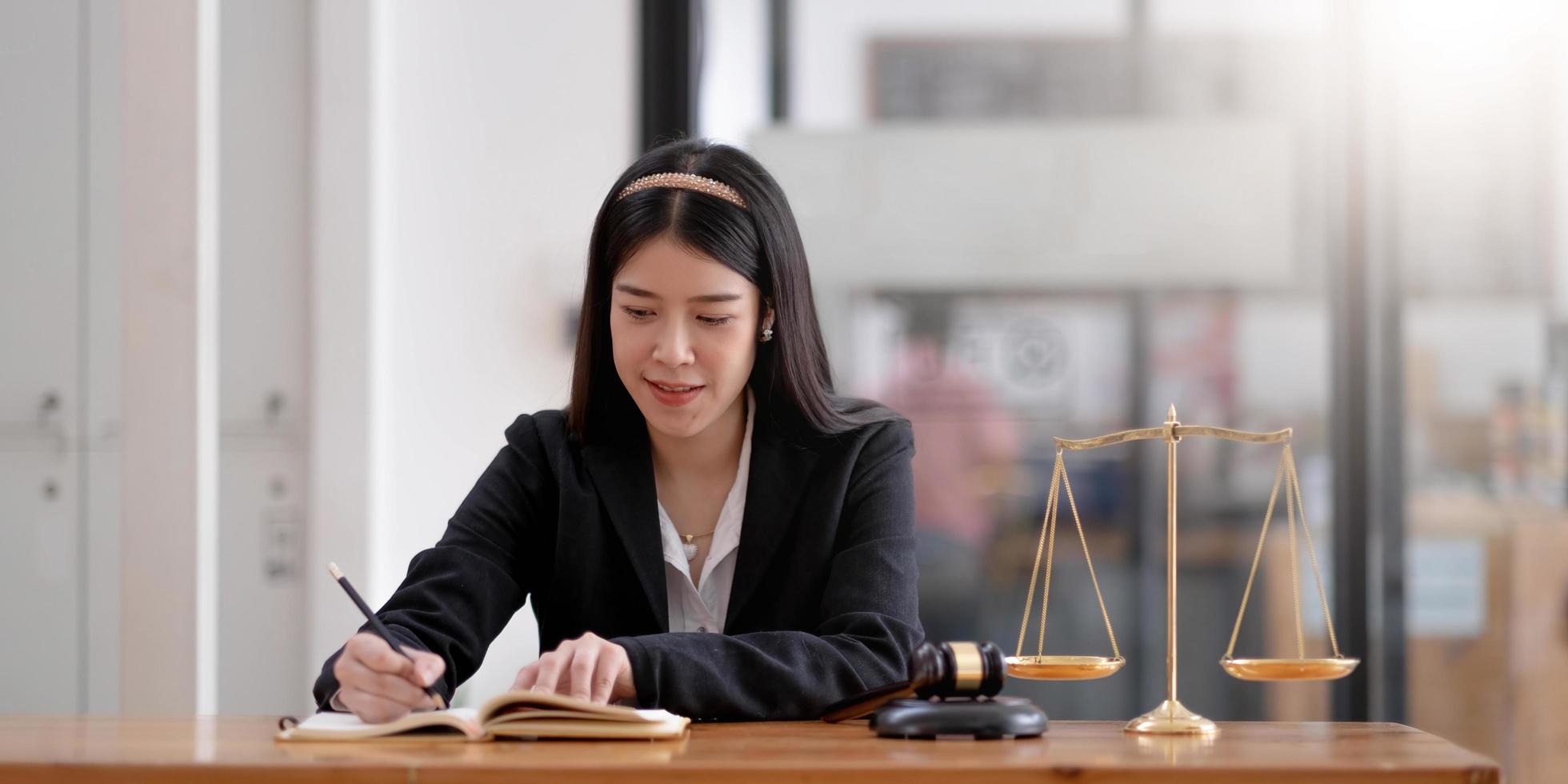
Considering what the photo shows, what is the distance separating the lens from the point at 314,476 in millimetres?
2977

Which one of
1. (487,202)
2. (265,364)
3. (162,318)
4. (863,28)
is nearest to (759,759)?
(162,318)

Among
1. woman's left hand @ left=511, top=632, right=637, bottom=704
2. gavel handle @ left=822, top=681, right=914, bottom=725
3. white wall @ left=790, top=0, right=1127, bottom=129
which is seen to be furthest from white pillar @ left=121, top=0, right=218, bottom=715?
white wall @ left=790, top=0, right=1127, bottom=129

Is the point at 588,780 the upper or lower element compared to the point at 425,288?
lower

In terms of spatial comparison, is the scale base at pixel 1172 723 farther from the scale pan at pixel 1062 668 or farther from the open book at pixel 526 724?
the open book at pixel 526 724

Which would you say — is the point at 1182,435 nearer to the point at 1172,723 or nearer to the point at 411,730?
the point at 1172,723

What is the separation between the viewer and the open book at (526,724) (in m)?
1.18

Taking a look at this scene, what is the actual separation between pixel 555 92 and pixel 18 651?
174 cm

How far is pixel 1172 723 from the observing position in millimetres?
1245

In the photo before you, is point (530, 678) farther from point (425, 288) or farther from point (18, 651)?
point (425, 288)

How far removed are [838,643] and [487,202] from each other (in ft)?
7.07

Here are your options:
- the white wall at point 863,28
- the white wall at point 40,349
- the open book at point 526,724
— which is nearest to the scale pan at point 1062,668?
the open book at point 526,724

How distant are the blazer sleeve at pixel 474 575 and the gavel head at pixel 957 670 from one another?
480mm

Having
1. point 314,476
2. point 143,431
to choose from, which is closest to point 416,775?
point 143,431

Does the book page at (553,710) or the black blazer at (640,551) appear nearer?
the book page at (553,710)
